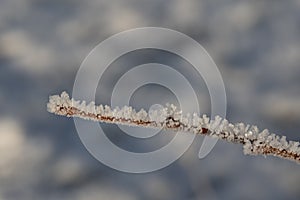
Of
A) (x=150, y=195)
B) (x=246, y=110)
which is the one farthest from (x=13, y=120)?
(x=246, y=110)

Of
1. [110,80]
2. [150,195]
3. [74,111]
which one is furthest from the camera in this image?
[110,80]

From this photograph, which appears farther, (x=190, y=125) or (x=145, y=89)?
(x=145, y=89)

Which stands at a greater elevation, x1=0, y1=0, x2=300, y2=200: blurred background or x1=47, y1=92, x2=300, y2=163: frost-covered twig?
x1=0, y1=0, x2=300, y2=200: blurred background

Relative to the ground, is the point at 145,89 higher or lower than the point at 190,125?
higher

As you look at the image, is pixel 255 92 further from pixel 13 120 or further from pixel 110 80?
pixel 13 120

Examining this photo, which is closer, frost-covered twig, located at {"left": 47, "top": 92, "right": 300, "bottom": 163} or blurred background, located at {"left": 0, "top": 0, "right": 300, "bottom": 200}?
frost-covered twig, located at {"left": 47, "top": 92, "right": 300, "bottom": 163}
